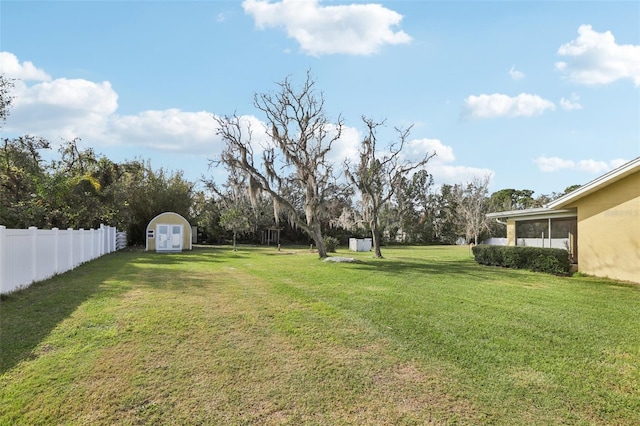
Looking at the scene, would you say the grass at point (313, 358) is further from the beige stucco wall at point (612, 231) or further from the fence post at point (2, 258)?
the beige stucco wall at point (612, 231)

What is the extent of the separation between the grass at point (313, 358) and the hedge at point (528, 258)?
17.1 feet

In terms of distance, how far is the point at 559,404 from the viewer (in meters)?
3.48

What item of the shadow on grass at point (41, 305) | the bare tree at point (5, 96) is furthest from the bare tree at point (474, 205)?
the bare tree at point (5, 96)

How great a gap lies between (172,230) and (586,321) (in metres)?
23.5

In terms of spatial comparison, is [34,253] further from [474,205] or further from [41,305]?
[474,205]

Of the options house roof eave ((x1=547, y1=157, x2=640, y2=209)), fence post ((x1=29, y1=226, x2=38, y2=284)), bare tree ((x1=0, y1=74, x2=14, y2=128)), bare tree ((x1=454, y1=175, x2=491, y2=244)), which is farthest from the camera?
bare tree ((x1=454, y1=175, x2=491, y2=244))

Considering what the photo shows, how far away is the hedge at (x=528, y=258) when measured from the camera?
514 inches

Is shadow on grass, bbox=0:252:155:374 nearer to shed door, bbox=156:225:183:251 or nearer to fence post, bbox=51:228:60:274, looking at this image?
fence post, bbox=51:228:60:274

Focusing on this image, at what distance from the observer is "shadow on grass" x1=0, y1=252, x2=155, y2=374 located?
4586mm

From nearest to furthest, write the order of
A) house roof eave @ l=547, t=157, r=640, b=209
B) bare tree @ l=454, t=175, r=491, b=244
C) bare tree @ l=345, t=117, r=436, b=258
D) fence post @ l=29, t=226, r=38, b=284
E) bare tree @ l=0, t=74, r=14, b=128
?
fence post @ l=29, t=226, r=38, b=284, house roof eave @ l=547, t=157, r=640, b=209, bare tree @ l=0, t=74, r=14, b=128, bare tree @ l=345, t=117, r=436, b=258, bare tree @ l=454, t=175, r=491, b=244

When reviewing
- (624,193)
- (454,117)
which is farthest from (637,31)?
(454,117)

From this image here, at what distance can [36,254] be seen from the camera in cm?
899

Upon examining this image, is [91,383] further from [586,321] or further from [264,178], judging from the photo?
[264,178]

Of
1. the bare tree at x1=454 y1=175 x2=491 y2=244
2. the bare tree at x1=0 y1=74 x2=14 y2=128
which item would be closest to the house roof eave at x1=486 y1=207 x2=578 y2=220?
the bare tree at x1=454 y1=175 x2=491 y2=244
